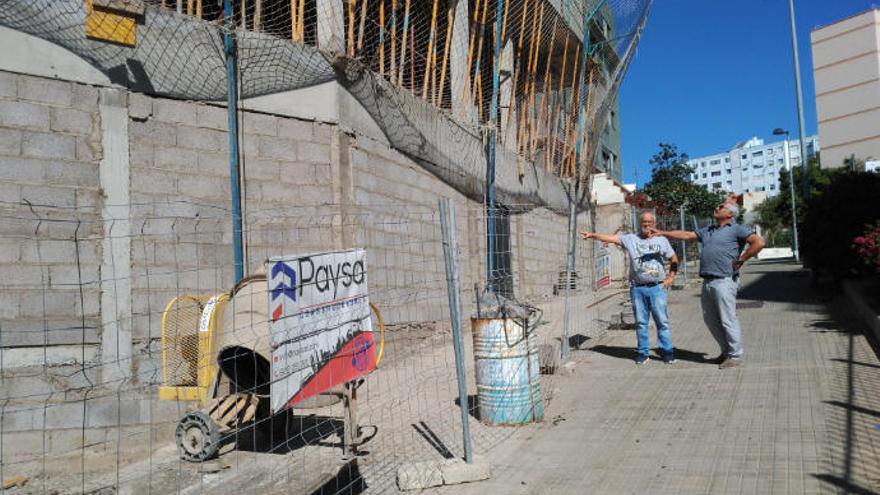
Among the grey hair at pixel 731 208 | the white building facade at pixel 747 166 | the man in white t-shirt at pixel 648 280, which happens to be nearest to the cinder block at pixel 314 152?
the man in white t-shirt at pixel 648 280

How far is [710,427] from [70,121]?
6190mm

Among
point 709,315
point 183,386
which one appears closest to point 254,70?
point 183,386

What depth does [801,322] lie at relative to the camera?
376 inches

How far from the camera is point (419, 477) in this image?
4.46 metres

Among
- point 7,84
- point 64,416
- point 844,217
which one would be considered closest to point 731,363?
point 844,217

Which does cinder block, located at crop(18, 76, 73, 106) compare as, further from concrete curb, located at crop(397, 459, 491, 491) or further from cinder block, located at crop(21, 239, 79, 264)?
concrete curb, located at crop(397, 459, 491, 491)

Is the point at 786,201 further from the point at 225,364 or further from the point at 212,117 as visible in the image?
the point at 225,364

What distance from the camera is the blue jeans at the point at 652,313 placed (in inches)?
288

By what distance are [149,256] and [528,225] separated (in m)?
9.49

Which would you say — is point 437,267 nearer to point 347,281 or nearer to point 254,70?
point 254,70

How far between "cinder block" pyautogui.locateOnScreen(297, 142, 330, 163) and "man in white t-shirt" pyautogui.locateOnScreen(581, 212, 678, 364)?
308 cm

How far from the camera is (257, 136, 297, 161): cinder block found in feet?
24.0

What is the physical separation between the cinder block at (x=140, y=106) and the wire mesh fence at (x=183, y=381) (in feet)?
3.33

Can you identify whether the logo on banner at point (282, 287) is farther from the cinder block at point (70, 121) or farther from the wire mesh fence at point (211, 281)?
the cinder block at point (70, 121)
